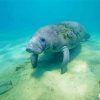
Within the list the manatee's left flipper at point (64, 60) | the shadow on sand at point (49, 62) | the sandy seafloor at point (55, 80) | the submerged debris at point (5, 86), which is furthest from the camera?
the shadow on sand at point (49, 62)

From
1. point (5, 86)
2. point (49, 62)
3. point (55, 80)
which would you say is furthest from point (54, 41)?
point (5, 86)

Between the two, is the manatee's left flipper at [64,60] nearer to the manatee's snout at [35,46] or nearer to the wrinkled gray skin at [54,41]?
Answer: the wrinkled gray skin at [54,41]

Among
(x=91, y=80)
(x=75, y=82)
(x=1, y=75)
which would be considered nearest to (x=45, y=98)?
(x=75, y=82)

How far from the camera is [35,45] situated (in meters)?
7.11

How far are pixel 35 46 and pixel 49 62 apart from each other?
2109 millimetres

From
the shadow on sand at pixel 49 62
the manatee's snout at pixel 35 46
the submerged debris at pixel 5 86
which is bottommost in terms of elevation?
the submerged debris at pixel 5 86

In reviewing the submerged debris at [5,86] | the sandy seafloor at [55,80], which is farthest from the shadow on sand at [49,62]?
the submerged debris at [5,86]

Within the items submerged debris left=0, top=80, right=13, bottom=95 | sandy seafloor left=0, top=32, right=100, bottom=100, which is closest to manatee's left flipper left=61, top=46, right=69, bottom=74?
sandy seafloor left=0, top=32, right=100, bottom=100

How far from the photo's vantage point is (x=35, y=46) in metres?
7.07

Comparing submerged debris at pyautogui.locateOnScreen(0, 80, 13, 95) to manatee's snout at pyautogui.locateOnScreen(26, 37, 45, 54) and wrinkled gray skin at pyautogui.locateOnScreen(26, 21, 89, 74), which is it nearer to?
wrinkled gray skin at pyautogui.locateOnScreen(26, 21, 89, 74)

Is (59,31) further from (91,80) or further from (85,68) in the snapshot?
(91,80)

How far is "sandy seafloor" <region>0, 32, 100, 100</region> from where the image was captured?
648 centimetres

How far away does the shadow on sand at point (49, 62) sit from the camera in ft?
26.3

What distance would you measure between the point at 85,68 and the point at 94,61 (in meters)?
1.02
